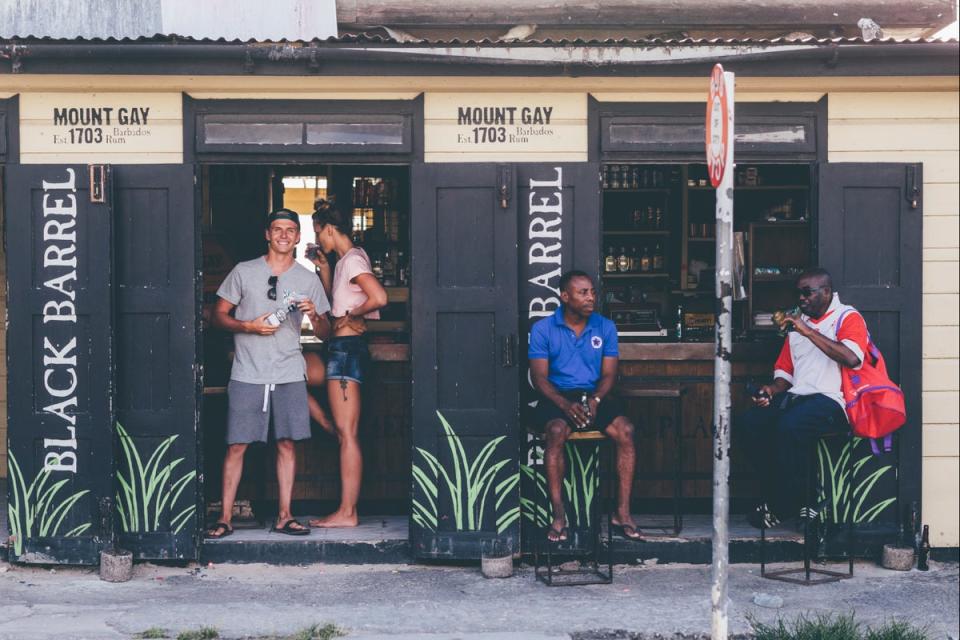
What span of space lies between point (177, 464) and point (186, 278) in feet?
3.82

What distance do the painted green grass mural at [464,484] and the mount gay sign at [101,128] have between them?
2.45 m

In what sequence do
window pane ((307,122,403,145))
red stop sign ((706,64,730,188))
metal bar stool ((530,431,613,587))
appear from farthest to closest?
window pane ((307,122,403,145)) < metal bar stool ((530,431,613,587)) < red stop sign ((706,64,730,188))

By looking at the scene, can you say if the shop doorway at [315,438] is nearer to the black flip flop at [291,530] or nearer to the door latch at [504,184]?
the black flip flop at [291,530]

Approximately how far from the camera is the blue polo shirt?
24.5 feet

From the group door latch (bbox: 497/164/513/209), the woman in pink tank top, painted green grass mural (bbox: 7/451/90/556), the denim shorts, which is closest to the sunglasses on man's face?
door latch (bbox: 497/164/513/209)

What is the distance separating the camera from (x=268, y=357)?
26.0 ft

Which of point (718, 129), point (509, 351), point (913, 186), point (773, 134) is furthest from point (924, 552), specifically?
point (718, 129)

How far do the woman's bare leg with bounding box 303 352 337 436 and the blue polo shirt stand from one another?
1.64 m

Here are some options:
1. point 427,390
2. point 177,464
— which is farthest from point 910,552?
point 177,464

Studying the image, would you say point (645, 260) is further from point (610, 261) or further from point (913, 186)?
point (913, 186)

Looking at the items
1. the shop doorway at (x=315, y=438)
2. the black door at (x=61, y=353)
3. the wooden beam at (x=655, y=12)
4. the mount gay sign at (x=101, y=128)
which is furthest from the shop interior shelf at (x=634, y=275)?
the black door at (x=61, y=353)

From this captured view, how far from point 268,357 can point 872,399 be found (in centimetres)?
382

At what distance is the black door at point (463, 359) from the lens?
758 centimetres

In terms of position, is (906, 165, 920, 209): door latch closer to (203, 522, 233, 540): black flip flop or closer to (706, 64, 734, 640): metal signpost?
(706, 64, 734, 640): metal signpost
